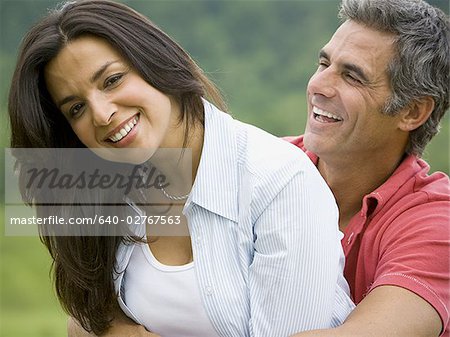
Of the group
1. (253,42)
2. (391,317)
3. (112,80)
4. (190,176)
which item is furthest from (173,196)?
(253,42)

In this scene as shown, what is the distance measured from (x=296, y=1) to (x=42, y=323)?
12.4 ft

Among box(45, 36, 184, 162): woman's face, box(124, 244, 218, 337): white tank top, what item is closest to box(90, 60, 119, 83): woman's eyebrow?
box(45, 36, 184, 162): woman's face

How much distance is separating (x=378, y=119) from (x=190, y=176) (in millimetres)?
686

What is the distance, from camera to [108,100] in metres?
1.98

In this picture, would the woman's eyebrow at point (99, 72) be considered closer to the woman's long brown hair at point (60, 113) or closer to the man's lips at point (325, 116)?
the woman's long brown hair at point (60, 113)

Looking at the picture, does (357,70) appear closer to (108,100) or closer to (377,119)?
(377,119)

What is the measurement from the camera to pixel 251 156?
1997mm

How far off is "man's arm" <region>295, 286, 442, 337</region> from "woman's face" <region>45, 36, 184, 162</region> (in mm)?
569

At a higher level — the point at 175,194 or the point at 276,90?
the point at 175,194

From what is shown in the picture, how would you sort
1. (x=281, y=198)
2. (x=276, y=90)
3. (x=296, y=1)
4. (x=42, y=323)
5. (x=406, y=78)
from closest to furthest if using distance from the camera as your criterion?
1. (x=281, y=198)
2. (x=406, y=78)
3. (x=42, y=323)
4. (x=276, y=90)
5. (x=296, y=1)

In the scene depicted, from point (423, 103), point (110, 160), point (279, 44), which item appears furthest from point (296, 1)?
point (110, 160)

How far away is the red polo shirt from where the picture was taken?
2.16 meters

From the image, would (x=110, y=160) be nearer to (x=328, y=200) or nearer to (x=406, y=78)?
(x=328, y=200)

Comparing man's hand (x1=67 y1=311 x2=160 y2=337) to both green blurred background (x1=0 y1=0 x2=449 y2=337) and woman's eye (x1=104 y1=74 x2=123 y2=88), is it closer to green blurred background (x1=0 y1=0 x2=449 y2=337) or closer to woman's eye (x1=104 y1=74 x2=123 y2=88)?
woman's eye (x1=104 y1=74 x2=123 y2=88)
